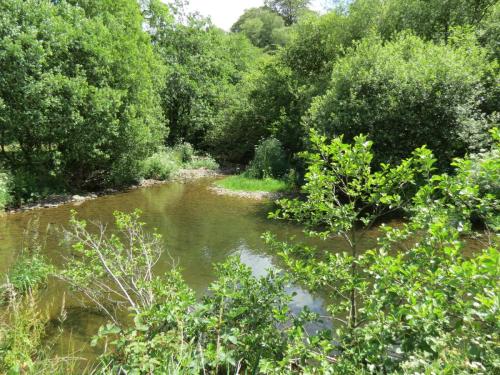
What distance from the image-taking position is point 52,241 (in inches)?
398

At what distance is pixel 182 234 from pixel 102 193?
791cm

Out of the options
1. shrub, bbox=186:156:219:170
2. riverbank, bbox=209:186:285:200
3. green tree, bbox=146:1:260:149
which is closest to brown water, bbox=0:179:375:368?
riverbank, bbox=209:186:285:200

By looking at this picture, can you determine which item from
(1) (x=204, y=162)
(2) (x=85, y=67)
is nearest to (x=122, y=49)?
(2) (x=85, y=67)

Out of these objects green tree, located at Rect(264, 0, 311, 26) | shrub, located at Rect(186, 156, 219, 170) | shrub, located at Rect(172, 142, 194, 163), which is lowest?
shrub, located at Rect(186, 156, 219, 170)

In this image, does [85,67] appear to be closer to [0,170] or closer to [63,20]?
[63,20]

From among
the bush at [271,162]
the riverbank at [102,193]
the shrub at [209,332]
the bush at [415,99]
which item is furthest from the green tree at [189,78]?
the shrub at [209,332]

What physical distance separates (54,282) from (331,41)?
16.8 metres

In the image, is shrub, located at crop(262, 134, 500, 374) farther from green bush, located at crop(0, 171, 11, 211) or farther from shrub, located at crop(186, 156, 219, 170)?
shrub, located at crop(186, 156, 219, 170)

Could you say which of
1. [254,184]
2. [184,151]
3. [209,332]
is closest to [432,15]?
[254,184]

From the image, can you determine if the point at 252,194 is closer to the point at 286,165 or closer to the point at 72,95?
the point at 286,165

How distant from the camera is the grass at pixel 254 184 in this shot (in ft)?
58.9

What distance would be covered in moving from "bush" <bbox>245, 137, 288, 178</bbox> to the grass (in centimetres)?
82

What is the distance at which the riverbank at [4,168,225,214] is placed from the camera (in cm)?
1426

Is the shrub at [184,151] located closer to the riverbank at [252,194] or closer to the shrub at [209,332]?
the riverbank at [252,194]
